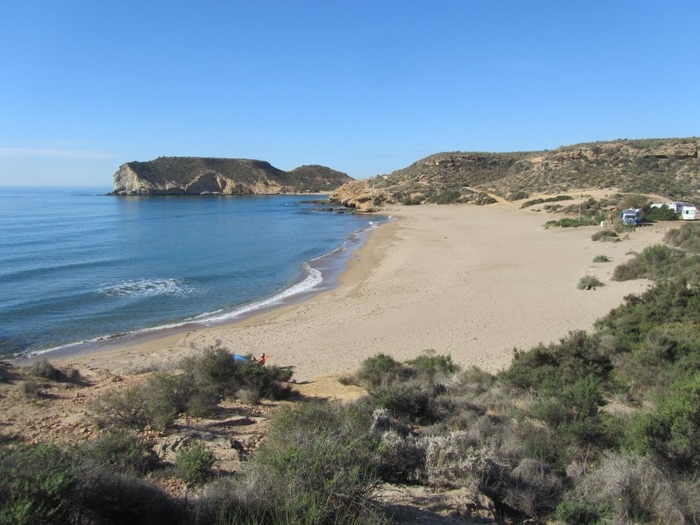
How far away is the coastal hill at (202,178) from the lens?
427 ft

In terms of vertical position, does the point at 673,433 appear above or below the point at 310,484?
below

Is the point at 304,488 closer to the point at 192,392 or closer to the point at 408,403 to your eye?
the point at 408,403

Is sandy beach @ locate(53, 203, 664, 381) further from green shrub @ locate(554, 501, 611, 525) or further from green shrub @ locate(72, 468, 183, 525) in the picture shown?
green shrub @ locate(72, 468, 183, 525)

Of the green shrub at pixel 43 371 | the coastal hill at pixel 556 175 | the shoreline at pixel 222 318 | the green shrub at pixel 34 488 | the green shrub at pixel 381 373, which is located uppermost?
the coastal hill at pixel 556 175

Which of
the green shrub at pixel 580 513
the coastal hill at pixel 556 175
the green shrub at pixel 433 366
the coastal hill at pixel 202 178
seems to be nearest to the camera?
the green shrub at pixel 580 513

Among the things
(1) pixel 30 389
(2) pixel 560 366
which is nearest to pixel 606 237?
(2) pixel 560 366

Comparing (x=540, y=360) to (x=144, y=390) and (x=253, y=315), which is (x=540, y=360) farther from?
(x=253, y=315)

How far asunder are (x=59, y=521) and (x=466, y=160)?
102m

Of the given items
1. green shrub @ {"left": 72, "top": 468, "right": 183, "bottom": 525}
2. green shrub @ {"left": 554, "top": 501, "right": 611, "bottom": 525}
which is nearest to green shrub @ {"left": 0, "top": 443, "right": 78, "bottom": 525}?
green shrub @ {"left": 72, "top": 468, "right": 183, "bottom": 525}

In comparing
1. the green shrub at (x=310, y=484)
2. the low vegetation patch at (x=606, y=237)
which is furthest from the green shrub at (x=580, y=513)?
the low vegetation patch at (x=606, y=237)

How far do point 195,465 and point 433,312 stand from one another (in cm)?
1351

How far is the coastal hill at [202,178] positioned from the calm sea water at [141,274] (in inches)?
3065

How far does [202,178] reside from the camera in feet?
440

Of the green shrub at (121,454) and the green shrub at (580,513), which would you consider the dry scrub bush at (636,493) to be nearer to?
the green shrub at (580,513)
